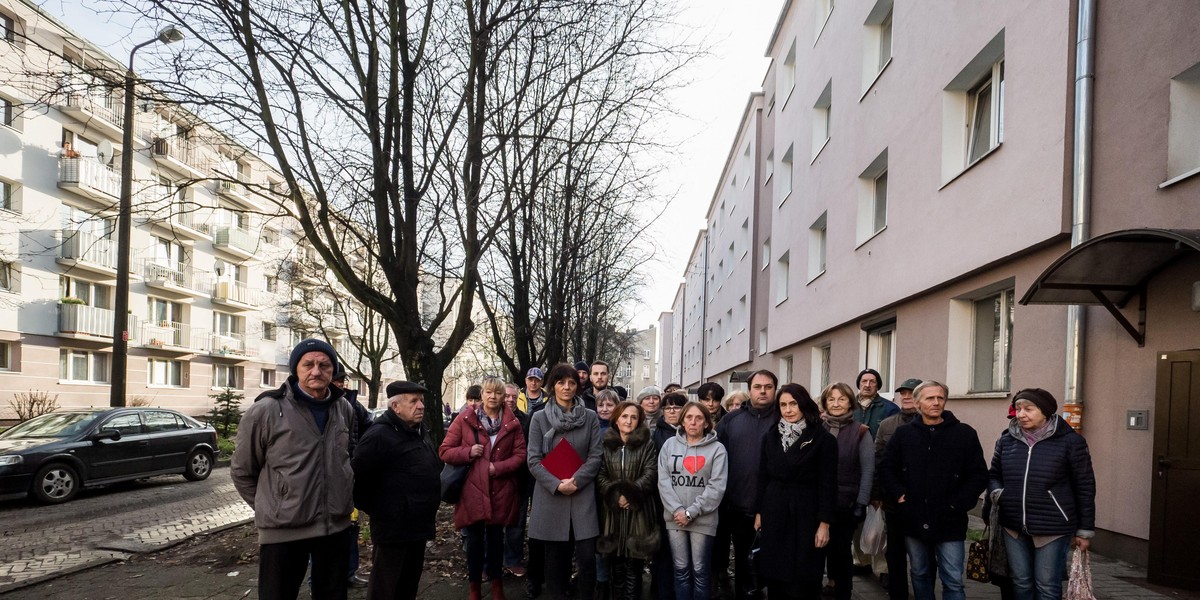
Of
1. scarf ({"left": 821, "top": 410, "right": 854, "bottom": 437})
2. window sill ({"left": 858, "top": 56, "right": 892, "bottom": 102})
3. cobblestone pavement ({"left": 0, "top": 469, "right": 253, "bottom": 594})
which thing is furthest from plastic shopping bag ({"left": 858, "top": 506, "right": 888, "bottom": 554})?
window sill ({"left": 858, "top": 56, "right": 892, "bottom": 102})

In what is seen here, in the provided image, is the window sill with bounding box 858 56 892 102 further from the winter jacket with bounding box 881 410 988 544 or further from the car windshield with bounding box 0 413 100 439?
the car windshield with bounding box 0 413 100 439

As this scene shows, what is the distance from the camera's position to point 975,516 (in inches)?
356

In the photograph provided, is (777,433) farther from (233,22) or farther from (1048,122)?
(233,22)

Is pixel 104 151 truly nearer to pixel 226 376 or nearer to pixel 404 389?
pixel 226 376

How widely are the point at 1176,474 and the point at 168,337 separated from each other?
35327 millimetres

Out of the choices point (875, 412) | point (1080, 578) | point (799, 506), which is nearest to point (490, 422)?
point (799, 506)

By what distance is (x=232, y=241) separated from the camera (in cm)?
3769

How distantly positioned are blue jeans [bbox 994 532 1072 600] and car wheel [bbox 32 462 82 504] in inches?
518

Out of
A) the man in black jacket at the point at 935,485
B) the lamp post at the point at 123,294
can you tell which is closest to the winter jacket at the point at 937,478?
the man in black jacket at the point at 935,485

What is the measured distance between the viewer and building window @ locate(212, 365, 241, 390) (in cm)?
3559

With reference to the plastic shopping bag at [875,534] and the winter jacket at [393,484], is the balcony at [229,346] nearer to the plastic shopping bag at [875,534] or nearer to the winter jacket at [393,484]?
the winter jacket at [393,484]

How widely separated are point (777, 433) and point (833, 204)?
11.5 meters

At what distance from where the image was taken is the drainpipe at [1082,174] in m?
6.92

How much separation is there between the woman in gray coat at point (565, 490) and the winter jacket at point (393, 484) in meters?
1.02
